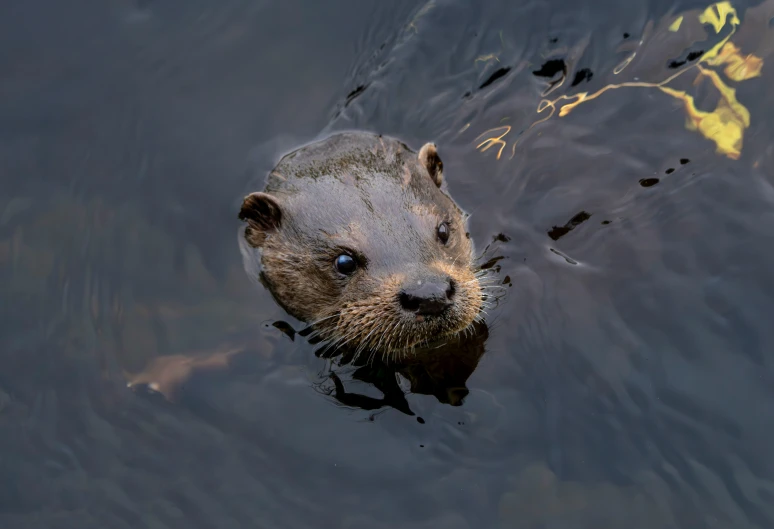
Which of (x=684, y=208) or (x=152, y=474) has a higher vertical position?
(x=684, y=208)

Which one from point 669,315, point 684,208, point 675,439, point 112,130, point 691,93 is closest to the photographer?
point 675,439

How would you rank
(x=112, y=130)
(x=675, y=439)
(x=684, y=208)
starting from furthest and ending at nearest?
(x=112, y=130)
(x=684, y=208)
(x=675, y=439)

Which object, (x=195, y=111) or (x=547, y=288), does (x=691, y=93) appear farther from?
(x=195, y=111)

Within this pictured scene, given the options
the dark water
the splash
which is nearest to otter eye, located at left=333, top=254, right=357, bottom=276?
the dark water

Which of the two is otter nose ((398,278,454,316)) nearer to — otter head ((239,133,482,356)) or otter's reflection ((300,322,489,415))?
otter head ((239,133,482,356))

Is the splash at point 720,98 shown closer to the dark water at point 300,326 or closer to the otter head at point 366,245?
the dark water at point 300,326

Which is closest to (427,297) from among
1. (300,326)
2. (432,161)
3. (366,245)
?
(366,245)

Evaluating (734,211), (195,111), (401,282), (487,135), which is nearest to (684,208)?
(734,211)

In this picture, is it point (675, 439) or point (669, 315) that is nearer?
point (675, 439)
